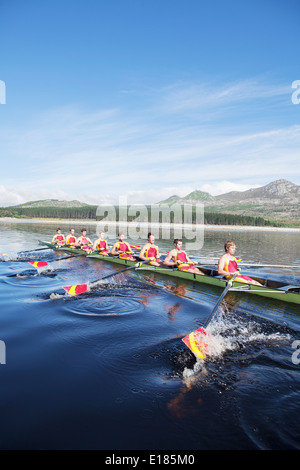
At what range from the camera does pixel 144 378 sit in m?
5.68

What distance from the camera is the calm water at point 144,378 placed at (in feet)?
14.0

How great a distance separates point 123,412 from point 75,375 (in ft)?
5.03

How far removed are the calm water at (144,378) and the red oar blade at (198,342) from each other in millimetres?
234

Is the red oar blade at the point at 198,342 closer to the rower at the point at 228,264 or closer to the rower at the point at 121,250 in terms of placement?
the rower at the point at 228,264

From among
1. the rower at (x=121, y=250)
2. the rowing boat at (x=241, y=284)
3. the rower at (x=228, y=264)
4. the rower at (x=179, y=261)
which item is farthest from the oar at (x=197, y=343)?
the rower at (x=121, y=250)

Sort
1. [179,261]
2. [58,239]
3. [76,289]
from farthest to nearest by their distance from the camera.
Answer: [58,239] < [179,261] < [76,289]

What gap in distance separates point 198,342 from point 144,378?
1512 millimetres

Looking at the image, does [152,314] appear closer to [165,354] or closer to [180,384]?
[165,354]

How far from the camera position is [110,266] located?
19281 millimetres

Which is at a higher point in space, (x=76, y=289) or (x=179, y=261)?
(x=179, y=261)

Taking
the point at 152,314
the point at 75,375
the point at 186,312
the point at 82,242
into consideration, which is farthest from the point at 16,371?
the point at 82,242
